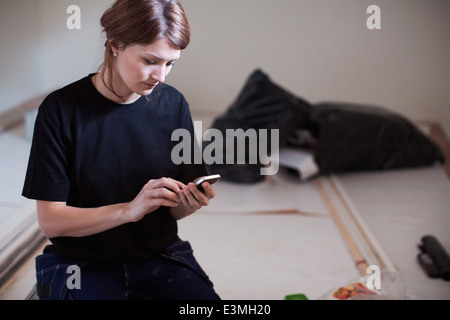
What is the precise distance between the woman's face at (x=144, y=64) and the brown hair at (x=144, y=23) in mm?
11

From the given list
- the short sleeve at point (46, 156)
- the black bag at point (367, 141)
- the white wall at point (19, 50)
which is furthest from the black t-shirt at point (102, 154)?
the black bag at point (367, 141)

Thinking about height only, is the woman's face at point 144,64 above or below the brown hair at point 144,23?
below

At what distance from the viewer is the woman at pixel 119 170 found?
94 cm

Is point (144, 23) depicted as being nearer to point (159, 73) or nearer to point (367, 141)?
point (159, 73)

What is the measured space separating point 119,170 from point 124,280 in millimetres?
236

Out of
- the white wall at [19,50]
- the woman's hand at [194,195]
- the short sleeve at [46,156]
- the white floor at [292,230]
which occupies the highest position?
the white wall at [19,50]

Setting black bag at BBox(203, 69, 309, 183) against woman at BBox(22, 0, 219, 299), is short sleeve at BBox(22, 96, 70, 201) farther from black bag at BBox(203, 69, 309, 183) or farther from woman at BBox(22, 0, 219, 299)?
black bag at BBox(203, 69, 309, 183)

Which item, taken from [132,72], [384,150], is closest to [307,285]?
[132,72]

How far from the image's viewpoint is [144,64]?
94 cm

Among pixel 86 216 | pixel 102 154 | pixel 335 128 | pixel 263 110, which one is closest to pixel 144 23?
pixel 102 154

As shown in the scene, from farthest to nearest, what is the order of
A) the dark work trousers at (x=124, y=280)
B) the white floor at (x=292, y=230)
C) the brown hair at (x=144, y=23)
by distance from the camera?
the white floor at (x=292, y=230) → the dark work trousers at (x=124, y=280) → the brown hair at (x=144, y=23)

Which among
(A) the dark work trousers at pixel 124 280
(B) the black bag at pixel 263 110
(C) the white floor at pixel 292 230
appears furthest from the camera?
(B) the black bag at pixel 263 110

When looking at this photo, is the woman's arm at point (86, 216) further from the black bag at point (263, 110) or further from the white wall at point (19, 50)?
the black bag at point (263, 110)
